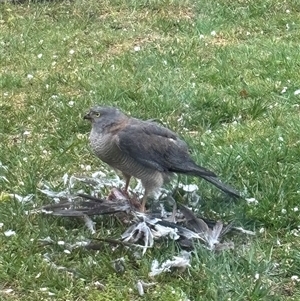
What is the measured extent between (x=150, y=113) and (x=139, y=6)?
3718 mm

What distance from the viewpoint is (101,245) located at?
4.61 meters

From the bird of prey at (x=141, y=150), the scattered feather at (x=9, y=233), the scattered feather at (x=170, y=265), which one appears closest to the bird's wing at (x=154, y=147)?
the bird of prey at (x=141, y=150)

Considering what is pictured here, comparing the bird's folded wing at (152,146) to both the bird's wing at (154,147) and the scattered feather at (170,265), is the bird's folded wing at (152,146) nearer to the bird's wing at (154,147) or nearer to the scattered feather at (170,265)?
the bird's wing at (154,147)

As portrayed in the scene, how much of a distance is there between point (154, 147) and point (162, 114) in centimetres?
194

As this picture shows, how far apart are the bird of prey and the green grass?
337mm

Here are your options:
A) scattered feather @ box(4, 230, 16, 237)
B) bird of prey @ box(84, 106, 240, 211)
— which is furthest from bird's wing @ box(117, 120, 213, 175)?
scattered feather @ box(4, 230, 16, 237)

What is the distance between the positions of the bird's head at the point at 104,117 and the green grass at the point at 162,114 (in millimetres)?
578

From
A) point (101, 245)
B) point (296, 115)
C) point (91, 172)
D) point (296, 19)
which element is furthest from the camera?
point (296, 19)

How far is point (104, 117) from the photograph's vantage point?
189 inches

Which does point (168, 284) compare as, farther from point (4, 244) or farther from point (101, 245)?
point (4, 244)

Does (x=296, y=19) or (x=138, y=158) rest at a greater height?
(x=138, y=158)

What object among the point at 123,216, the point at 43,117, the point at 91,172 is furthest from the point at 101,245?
the point at 43,117

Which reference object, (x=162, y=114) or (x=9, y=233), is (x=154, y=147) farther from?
(x=162, y=114)

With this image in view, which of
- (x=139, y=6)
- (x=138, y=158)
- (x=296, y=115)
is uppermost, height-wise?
(x=138, y=158)
